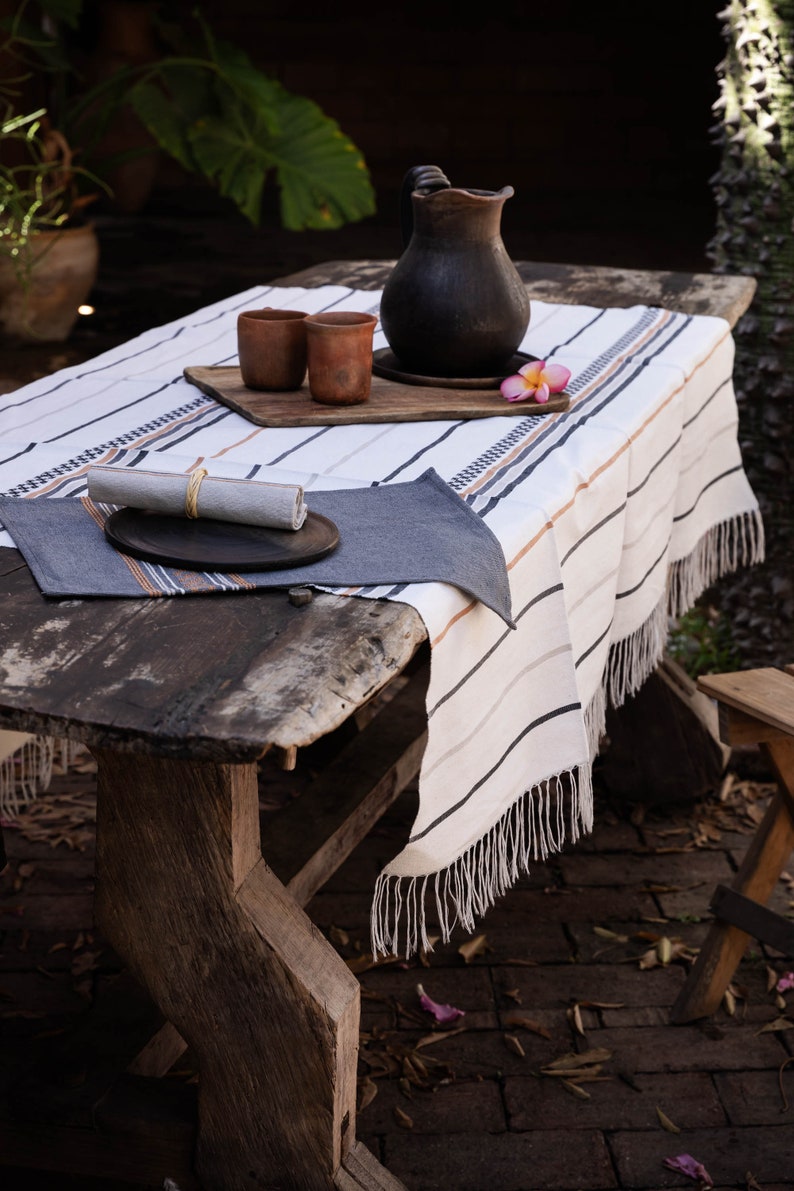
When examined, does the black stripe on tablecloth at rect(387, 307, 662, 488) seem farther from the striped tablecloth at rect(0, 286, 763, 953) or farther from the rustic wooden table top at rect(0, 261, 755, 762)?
the rustic wooden table top at rect(0, 261, 755, 762)

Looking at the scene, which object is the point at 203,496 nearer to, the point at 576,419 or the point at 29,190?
the point at 576,419

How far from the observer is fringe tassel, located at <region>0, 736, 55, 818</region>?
2248mm

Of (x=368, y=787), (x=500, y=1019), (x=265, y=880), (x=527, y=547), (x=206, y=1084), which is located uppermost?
(x=527, y=547)

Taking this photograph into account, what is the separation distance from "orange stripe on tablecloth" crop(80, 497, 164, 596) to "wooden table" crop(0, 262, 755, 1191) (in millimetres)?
16

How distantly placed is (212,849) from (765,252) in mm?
2153

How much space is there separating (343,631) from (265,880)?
29 centimetres

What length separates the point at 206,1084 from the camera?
1396mm

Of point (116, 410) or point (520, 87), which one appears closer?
point (116, 410)

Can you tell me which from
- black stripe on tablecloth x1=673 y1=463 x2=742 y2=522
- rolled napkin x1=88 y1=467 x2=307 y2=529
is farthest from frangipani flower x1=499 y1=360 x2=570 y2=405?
rolled napkin x1=88 y1=467 x2=307 y2=529

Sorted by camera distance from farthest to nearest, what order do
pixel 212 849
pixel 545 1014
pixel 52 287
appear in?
pixel 52 287 < pixel 545 1014 < pixel 212 849

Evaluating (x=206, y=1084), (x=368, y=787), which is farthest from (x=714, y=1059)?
(x=206, y=1084)

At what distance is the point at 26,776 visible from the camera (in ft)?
9.32

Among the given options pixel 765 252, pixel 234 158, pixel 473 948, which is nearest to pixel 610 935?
pixel 473 948

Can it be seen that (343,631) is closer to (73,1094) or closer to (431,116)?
(73,1094)
